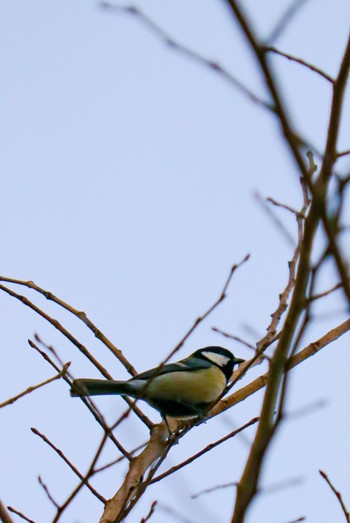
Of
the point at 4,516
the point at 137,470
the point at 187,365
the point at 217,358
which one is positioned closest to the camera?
the point at 4,516

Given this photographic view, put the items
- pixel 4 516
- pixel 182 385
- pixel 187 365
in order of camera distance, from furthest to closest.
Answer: pixel 187 365 → pixel 182 385 → pixel 4 516

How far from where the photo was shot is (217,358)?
499cm

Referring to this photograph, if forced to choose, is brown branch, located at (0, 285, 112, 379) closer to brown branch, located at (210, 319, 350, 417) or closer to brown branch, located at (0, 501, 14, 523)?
brown branch, located at (210, 319, 350, 417)

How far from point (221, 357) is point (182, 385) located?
2.36 ft

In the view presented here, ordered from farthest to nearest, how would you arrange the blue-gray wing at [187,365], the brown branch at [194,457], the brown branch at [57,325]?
the blue-gray wing at [187,365] < the brown branch at [57,325] < the brown branch at [194,457]

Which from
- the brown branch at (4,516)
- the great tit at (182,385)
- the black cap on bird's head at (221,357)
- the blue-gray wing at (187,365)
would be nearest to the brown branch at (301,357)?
the great tit at (182,385)

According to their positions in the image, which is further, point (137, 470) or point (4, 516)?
point (137, 470)

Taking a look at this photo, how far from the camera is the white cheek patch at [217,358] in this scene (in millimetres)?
4922

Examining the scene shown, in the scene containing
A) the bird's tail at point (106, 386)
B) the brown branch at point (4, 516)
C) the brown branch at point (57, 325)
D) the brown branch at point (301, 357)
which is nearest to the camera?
the brown branch at point (4, 516)

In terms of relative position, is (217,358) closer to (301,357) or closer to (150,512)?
(301,357)

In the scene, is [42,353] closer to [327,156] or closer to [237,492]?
[237,492]

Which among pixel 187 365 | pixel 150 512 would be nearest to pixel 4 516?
pixel 150 512

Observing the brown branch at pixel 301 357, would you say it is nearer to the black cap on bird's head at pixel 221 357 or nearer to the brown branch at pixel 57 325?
the brown branch at pixel 57 325

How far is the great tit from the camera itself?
376 cm
